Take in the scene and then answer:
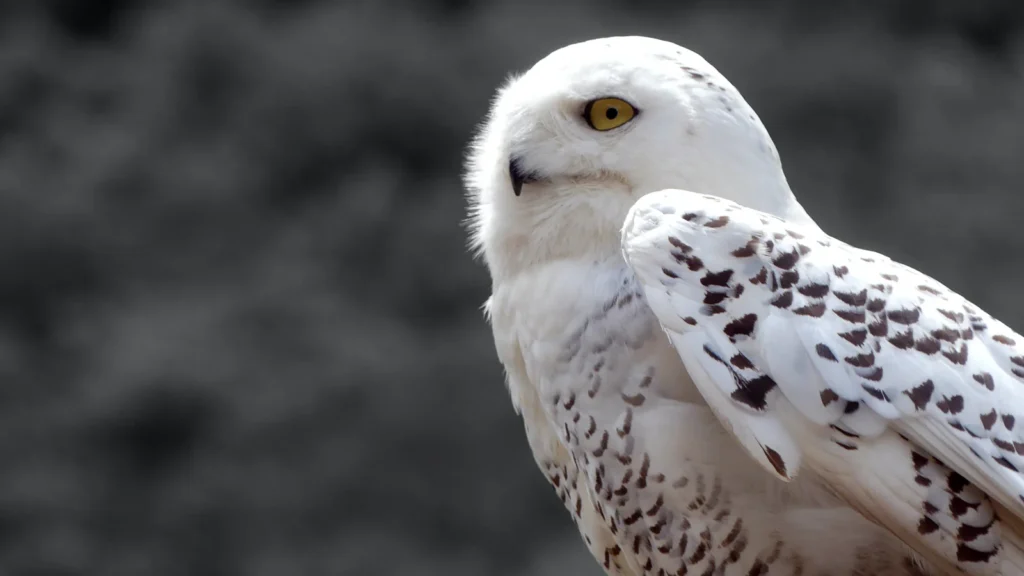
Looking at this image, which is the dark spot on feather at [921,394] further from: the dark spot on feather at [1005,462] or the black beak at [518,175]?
the black beak at [518,175]

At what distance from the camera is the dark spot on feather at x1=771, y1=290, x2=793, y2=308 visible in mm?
1194

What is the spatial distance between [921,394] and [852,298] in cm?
11

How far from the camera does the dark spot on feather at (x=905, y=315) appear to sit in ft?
3.96

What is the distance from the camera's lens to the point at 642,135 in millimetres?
1344

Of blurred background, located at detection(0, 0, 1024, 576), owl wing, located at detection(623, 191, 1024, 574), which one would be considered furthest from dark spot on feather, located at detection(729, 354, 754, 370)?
blurred background, located at detection(0, 0, 1024, 576)

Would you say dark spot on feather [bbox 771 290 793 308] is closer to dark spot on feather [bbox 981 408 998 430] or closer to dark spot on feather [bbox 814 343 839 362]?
dark spot on feather [bbox 814 343 839 362]

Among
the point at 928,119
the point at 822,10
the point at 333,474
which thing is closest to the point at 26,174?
the point at 333,474

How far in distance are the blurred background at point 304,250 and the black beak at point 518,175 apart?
1.52 m

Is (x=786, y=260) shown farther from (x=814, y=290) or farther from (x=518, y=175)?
(x=518, y=175)

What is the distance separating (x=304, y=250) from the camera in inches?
115

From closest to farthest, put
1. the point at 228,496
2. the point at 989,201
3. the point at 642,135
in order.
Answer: the point at 642,135 < the point at 228,496 < the point at 989,201

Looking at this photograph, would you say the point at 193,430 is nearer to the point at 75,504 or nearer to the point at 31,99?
the point at 75,504

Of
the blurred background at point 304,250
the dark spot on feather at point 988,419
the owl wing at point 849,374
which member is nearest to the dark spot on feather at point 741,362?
the owl wing at point 849,374

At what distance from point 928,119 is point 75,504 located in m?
2.16
